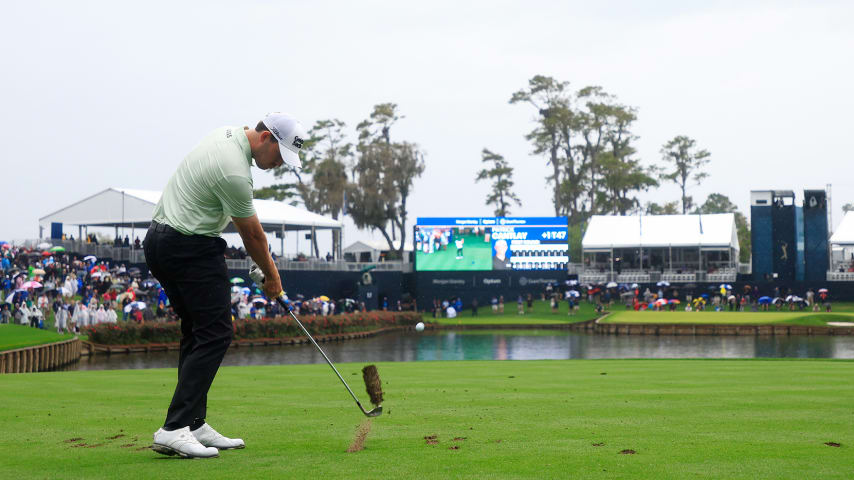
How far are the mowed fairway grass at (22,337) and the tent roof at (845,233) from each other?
54.1 meters

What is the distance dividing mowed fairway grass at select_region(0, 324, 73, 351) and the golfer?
23.0m

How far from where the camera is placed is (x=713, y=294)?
6638cm

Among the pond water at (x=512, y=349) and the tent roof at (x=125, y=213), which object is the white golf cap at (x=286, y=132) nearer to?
the pond water at (x=512, y=349)

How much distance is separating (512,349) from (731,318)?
20.3 metres

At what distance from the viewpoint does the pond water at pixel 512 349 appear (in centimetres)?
3070

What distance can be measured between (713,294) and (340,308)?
26258mm

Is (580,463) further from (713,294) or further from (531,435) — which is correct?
(713,294)

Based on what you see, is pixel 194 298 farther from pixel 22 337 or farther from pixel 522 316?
pixel 522 316

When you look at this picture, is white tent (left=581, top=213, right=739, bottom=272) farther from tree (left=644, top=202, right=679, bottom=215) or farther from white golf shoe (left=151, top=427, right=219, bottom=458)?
white golf shoe (left=151, top=427, right=219, bottom=458)

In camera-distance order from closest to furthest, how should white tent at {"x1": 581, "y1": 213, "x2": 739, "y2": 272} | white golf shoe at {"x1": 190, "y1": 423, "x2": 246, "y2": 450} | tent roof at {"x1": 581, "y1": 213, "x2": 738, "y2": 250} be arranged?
white golf shoe at {"x1": 190, "y1": 423, "x2": 246, "y2": 450}
tent roof at {"x1": 581, "y1": 213, "x2": 738, "y2": 250}
white tent at {"x1": 581, "y1": 213, "x2": 739, "y2": 272}

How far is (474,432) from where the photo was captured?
621 cm

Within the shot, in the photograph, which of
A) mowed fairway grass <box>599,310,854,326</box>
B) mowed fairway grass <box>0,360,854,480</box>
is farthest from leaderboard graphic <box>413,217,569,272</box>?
mowed fairway grass <box>0,360,854,480</box>

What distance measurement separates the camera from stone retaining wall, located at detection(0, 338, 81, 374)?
25.3 meters

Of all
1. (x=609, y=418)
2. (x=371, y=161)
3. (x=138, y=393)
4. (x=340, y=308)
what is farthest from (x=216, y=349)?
(x=371, y=161)
